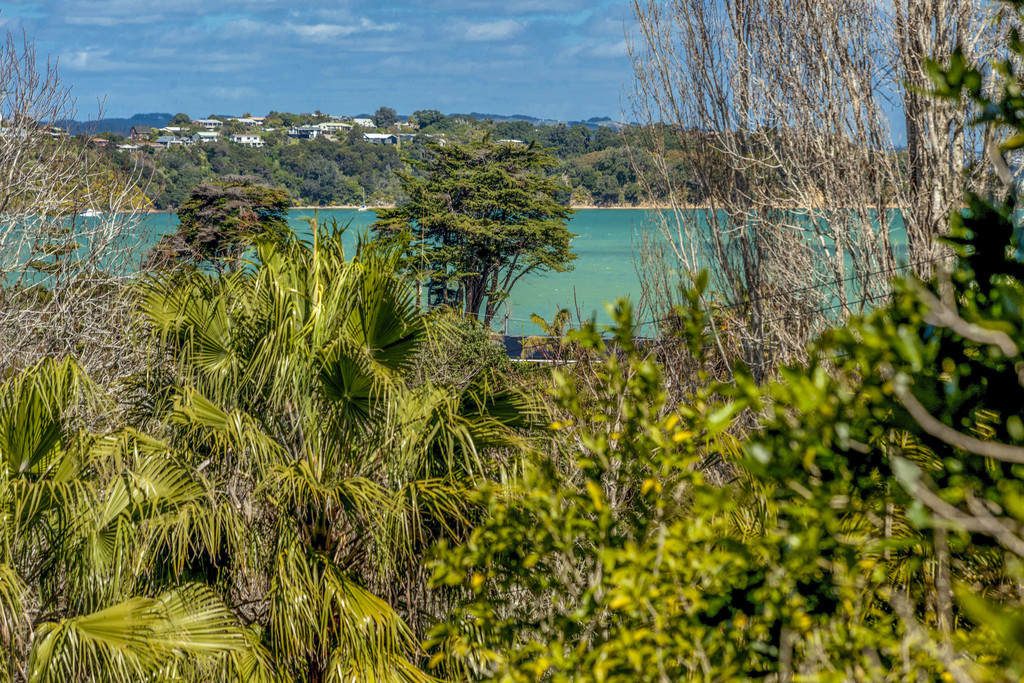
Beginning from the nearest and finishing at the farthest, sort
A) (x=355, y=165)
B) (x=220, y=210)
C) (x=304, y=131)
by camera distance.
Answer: (x=220, y=210)
(x=355, y=165)
(x=304, y=131)

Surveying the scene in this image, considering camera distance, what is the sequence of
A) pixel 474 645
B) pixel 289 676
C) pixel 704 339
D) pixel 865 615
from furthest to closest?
pixel 289 676 < pixel 474 645 < pixel 704 339 < pixel 865 615

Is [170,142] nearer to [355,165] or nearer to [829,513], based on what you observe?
[355,165]

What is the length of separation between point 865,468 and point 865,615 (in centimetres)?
49

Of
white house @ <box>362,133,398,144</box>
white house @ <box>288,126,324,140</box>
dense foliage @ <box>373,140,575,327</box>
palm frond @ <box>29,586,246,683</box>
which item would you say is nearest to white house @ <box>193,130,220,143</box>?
white house @ <box>288,126,324,140</box>

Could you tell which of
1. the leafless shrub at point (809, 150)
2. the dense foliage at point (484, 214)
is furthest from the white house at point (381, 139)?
the leafless shrub at point (809, 150)

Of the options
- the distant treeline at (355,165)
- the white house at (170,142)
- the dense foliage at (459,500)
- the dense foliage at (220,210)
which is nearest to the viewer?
the dense foliage at (459,500)

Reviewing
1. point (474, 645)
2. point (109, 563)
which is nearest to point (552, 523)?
point (474, 645)

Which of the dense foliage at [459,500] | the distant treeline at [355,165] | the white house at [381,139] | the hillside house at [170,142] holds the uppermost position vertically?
the white house at [381,139]

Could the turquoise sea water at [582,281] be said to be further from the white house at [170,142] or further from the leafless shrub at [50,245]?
the leafless shrub at [50,245]

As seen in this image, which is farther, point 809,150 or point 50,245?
point 50,245

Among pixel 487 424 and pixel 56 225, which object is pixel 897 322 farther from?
pixel 56 225

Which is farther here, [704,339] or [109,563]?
[109,563]

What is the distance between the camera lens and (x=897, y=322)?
220 centimetres

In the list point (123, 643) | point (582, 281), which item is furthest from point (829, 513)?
point (582, 281)
